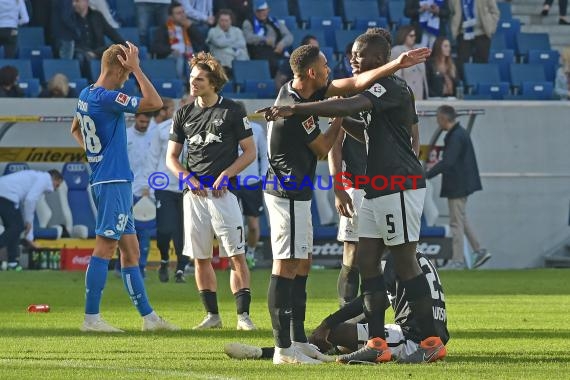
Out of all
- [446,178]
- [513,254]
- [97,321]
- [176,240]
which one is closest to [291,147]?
[97,321]

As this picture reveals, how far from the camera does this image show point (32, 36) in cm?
2291

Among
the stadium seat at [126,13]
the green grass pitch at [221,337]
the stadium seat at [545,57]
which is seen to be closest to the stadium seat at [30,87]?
the stadium seat at [126,13]

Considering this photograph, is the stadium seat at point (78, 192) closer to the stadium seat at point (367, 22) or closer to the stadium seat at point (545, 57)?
the stadium seat at point (367, 22)

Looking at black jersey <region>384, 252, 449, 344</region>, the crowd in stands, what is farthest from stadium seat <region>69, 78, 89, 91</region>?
black jersey <region>384, 252, 449, 344</region>

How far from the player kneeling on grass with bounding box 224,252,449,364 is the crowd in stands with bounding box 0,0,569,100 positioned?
10.9 meters

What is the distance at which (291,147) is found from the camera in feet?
31.1

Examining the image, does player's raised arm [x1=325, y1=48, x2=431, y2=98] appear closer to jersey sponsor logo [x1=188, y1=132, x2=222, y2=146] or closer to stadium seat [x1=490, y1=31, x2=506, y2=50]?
jersey sponsor logo [x1=188, y1=132, x2=222, y2=146]

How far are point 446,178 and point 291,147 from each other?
12146 millimetres

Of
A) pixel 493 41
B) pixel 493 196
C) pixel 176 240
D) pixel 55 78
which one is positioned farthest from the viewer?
pixel 493 41

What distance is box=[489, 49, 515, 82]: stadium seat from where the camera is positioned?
25.7 m

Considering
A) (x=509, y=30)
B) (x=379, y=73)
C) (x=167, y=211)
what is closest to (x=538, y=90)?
(x=509, y=30)

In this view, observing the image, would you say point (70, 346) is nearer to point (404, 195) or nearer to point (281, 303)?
point (281, 303)

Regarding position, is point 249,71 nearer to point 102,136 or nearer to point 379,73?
point 102,136

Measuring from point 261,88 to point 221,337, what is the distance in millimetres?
12093
